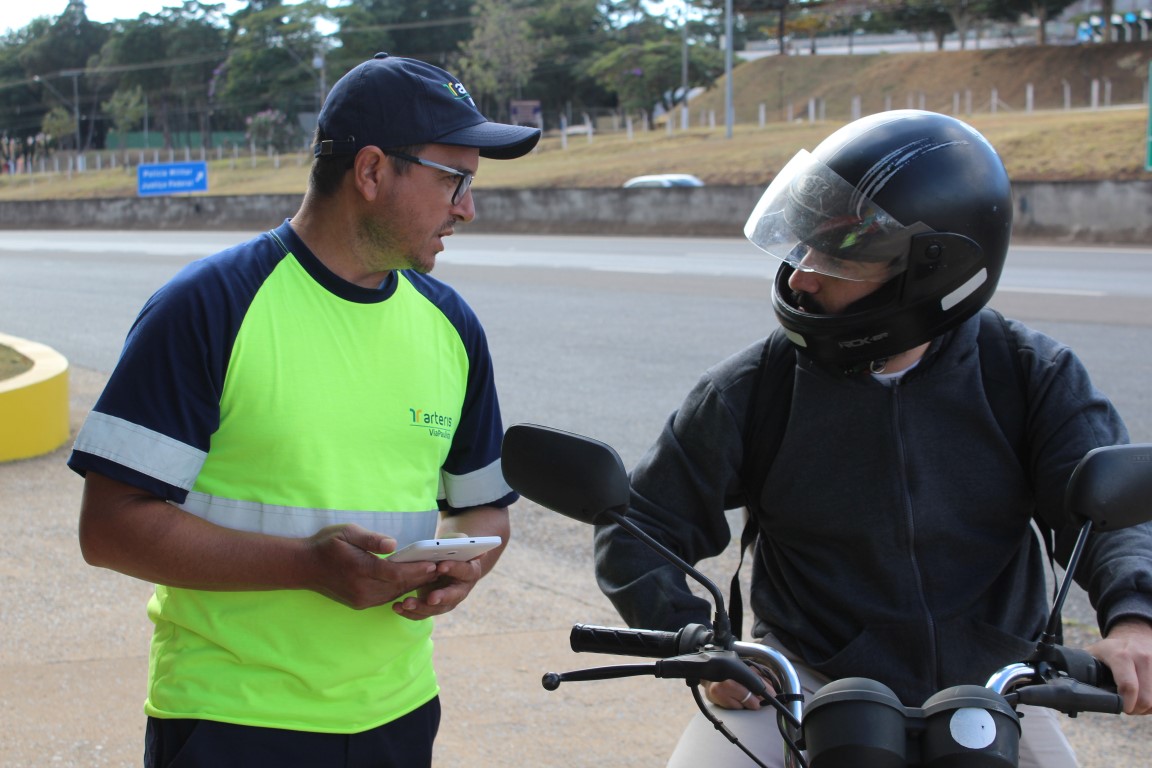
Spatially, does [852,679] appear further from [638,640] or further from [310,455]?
[310,455]

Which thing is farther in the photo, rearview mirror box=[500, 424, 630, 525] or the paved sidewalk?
the paved sidewalk

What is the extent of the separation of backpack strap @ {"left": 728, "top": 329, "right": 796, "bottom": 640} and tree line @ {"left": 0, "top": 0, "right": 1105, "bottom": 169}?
7599cm

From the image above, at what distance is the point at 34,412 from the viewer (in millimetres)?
7742

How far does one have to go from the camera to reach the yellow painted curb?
24.9 feet

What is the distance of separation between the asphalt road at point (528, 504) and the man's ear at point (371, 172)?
2170 millimetres

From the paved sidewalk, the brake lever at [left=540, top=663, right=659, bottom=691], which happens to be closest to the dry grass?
the paved sidewalk

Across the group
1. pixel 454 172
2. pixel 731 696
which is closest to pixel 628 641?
pixel 731 696

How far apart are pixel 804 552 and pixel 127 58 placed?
108 meters

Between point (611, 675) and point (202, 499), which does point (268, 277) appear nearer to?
point (202, 499)

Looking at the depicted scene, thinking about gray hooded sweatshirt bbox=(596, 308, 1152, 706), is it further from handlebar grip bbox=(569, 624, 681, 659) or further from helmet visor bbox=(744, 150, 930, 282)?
handlebar grip bbox=(569, 624, 681, 659)

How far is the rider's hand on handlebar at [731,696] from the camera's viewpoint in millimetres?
2396

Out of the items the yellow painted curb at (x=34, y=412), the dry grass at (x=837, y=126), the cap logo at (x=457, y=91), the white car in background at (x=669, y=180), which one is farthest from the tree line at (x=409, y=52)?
the cap logo at (x=457, y=91)

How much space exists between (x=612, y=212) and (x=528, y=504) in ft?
78.5

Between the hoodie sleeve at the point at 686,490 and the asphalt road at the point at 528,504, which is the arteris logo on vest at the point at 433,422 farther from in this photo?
the asphalt road at the point at 528,504
